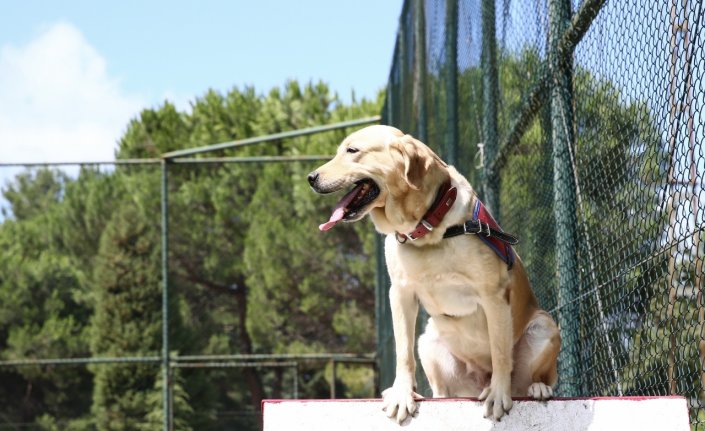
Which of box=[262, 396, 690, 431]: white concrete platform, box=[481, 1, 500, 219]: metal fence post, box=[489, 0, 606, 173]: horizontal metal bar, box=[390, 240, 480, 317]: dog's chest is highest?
box=[481, 1, 500, 219]: metal fence post

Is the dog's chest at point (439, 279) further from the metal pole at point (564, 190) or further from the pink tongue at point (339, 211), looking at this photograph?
the metal pole at point (564, 190)

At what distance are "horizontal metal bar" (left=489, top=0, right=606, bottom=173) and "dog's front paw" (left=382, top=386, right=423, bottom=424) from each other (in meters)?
1.31

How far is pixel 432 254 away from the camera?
3.16 meters

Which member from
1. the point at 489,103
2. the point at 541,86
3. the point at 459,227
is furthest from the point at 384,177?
the point at 489,103

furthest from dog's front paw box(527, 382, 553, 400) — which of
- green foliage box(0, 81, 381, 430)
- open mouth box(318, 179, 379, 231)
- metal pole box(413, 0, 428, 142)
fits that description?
green foliage box(0, 81, 381, 430)

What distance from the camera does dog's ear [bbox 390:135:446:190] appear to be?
3.10 metres

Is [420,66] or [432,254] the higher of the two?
[420,66]

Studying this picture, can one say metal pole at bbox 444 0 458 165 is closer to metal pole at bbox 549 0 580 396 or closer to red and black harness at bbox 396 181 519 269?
metal pole at bbox 549 0 580 396

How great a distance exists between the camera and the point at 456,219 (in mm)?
3156

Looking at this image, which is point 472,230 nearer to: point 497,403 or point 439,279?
point 439,279

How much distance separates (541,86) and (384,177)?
3.81 ft

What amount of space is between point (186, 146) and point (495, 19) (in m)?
22.9

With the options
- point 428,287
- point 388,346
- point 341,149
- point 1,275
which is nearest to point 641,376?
point 428,287

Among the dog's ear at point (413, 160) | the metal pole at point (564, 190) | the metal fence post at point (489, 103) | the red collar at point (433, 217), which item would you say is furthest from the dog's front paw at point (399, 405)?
the metal fence post at point (489, 103)
